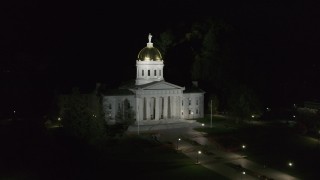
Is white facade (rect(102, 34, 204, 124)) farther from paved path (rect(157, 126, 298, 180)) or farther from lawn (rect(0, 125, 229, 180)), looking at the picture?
lawn (rect(0, 125, 229, 180))

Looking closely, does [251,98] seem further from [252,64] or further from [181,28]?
[181,28]

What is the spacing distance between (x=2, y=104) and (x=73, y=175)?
25.4 meters

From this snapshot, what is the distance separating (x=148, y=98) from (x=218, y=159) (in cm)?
2162

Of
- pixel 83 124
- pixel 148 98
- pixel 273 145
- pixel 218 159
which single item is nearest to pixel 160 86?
pixel 148 98

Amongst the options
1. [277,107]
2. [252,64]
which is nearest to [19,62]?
[252,64]

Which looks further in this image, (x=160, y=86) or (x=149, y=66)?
(x=149, y=66)

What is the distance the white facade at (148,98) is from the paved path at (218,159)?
689 centimetres

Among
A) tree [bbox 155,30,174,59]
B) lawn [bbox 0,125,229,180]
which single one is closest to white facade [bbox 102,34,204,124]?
lawn [bbox 0,125,229,180]

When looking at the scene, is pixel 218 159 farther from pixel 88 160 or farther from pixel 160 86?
pixel 160 86

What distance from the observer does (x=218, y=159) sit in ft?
146

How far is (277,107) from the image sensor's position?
78438mm

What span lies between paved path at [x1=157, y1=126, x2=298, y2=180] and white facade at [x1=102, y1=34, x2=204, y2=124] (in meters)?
6.89

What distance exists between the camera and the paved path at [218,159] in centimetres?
3893

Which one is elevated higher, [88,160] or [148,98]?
[148,98]
